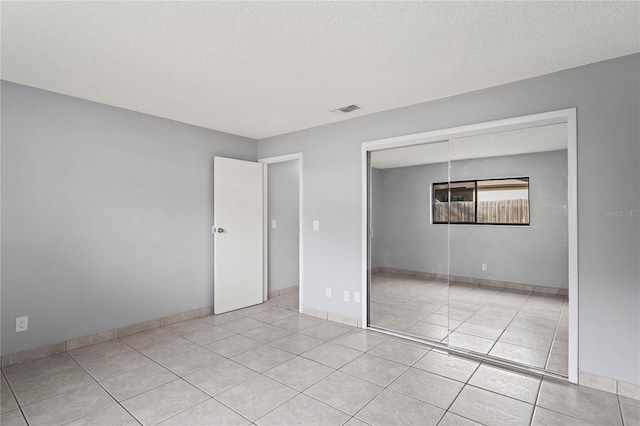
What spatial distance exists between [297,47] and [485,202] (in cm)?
236

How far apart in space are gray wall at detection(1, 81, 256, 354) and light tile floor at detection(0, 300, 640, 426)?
47 cm

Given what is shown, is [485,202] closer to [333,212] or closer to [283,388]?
[333,212]

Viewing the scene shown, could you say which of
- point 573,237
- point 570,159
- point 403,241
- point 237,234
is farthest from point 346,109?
point 573,237

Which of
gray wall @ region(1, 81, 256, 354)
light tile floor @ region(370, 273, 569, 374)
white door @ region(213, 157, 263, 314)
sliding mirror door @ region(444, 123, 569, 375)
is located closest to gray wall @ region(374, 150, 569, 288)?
sliding mirror door @ region(444, 123, 569, 375)

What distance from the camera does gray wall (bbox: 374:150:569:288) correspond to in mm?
2814

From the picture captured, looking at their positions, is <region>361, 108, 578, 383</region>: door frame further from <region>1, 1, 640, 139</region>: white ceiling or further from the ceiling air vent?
the ceiling air vent

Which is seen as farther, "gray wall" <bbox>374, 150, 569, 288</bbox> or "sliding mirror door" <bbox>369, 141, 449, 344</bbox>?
"sliding mirror door" <bbox>369, 141, 449, 344</bbox>

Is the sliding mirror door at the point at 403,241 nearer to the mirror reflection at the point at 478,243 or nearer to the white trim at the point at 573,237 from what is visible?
the mirror reflection at the point at 478,243

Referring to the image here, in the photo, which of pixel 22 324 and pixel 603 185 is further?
pixel 22 324

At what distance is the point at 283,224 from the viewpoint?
216 inches

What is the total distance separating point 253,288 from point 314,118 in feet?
8.68

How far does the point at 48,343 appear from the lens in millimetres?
Result: 3074

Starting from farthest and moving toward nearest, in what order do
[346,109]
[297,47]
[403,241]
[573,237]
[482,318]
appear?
[403,241] < [346,109] < [482,318] < [573,237] < [297,47]

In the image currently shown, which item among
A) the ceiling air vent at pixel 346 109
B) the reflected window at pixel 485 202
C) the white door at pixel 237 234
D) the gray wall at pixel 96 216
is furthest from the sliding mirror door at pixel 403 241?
the gray wall at pixel 96 216
